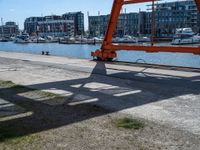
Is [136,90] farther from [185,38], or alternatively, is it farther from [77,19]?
[77,19]

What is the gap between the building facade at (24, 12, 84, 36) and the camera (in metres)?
163

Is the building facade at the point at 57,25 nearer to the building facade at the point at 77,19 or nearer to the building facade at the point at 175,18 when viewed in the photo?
the building facade at the point at 77,19

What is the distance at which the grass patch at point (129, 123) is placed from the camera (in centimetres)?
655

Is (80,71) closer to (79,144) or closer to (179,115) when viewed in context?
(179,115)

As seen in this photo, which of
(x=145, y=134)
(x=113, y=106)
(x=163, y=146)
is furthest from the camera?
(x=113, y=106)

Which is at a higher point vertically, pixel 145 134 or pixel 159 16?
pixel 159 16

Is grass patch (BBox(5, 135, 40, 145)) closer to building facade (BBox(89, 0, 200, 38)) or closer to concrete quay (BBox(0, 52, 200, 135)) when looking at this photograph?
concrete quay (BBox(0, 52, 200, 135))

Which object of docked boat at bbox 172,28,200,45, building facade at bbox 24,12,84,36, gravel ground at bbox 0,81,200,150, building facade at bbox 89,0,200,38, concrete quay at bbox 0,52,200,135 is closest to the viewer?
gravel ground at bbox 0,81,200,150

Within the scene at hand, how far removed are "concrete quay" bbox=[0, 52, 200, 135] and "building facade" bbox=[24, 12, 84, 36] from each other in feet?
478

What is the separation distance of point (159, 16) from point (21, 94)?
88.2 meters

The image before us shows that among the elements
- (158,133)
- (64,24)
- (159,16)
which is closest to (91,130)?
(158,133)

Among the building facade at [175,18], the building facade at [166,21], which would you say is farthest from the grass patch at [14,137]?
the building facade at [175,18]

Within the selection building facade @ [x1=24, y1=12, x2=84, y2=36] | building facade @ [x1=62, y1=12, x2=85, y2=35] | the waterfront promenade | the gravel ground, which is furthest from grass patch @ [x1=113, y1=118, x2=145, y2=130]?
building facade @ [x1=62, y1=12, x2=85, y2=35]

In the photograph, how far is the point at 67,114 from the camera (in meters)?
7.63
